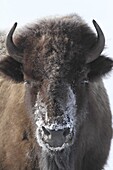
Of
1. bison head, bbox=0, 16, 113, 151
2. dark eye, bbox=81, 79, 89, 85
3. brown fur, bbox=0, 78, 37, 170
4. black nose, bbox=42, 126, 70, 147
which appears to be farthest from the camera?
brown fur, bbox=0, 78, 37, 170

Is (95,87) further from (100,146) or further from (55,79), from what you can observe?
(55,79)

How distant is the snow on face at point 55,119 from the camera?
855 centimetres

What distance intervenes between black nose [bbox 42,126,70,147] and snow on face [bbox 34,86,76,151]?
1.6 inches

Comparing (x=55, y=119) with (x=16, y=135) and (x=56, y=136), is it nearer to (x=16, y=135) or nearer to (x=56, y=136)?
(x=56, y=136)

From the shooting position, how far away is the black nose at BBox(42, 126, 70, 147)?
8508 mm

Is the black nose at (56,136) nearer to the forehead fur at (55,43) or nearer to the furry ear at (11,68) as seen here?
the forehead fur at (55,43)

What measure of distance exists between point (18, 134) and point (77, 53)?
62.6 inches

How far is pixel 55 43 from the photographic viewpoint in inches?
360

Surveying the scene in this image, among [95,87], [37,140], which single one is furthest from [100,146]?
[37,140]

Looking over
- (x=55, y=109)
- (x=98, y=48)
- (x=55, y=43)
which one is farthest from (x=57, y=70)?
(x=98, y=48)

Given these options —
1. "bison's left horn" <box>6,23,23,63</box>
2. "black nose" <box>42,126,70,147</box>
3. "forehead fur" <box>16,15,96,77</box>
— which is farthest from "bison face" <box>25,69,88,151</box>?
"bison's left horn" <box>6,23,23,63</box>

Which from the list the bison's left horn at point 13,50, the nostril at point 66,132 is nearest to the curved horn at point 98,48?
the bison's left horn at point 13,50

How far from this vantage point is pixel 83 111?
9.49 meters

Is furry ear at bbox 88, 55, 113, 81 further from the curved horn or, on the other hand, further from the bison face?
the bison face
